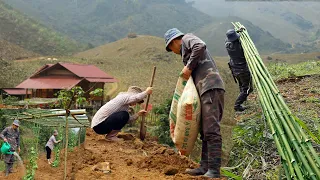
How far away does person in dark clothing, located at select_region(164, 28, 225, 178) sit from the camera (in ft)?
10.2

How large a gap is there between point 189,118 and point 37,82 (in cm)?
1896

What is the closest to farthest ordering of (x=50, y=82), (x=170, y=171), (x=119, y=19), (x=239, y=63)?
(x=170, y=171) → (x=239, y=63) → (x=50, y=82) → (x=119, y=19)

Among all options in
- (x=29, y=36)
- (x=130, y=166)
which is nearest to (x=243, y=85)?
(x=130, y=166)

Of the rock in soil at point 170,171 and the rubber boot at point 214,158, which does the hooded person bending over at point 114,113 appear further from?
the rubber boot at point 214,158

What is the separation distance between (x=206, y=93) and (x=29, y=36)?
70.2 m

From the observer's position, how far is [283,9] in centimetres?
12381

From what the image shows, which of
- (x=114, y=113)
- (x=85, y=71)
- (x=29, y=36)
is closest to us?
(x=114, y=113)

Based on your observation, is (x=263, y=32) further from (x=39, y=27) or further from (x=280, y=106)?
(x=280, y=106)

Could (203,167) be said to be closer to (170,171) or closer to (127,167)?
(170,171)

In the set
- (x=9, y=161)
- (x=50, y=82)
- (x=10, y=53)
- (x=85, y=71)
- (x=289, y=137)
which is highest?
(x=289, y=137)

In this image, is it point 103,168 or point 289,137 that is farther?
point 103,168

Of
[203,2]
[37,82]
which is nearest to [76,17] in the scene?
[203,2]

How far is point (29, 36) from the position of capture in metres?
68.4

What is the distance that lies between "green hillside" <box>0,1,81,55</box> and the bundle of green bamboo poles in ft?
208
